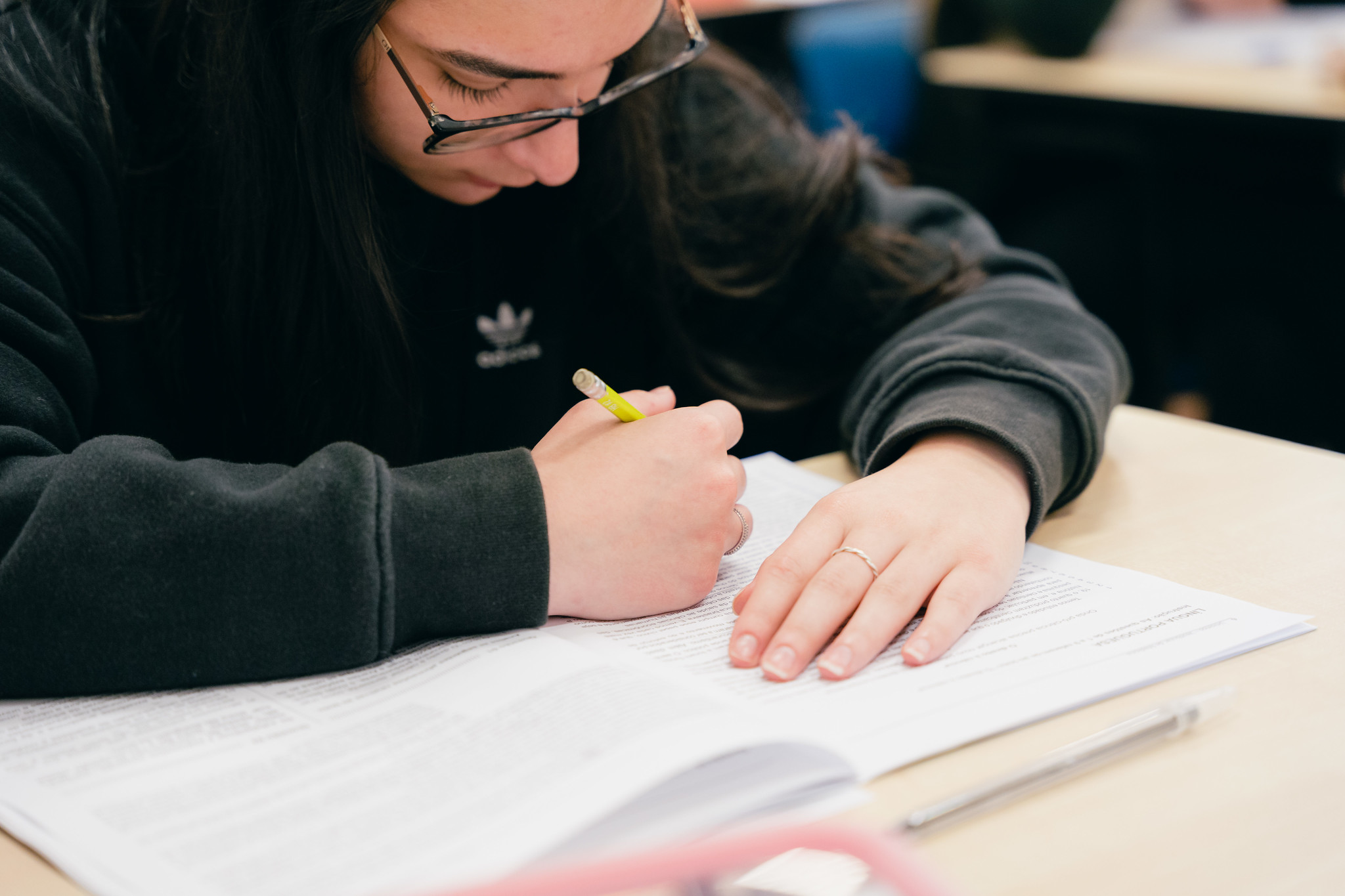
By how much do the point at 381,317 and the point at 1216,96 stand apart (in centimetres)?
167

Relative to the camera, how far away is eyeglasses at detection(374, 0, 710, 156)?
0.75 meters

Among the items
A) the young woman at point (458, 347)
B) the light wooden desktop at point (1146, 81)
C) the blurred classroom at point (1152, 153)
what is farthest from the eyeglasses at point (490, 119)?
the light wooden desktop at point (1146, 81)

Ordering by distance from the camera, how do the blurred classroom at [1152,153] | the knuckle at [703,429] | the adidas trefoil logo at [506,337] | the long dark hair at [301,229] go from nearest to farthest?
the knuckle at [703,429] → the long dark hair at [301,229] → the adidas trefoil logo at [506,337] → the blurred classroom at [1152,153]

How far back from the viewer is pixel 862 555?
2.05 feet

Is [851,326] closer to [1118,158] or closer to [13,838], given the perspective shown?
A: [13,838]

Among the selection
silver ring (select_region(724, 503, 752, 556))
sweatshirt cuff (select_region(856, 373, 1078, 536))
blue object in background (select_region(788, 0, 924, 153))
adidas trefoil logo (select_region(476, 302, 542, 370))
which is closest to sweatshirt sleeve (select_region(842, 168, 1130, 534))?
sweatshirt cuff (select_region(856, 373, 1078, 536))

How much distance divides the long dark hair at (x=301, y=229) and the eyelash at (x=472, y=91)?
0.21 feet

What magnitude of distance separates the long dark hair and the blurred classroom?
3.38ft

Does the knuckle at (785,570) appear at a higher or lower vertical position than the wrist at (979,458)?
Answer: higher

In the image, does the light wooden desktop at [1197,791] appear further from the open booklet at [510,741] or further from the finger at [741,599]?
the finger at [741,599]

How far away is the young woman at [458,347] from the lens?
56cm

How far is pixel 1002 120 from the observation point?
2449 millimetres

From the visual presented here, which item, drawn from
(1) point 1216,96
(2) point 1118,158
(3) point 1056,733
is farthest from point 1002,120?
(3) point 1056,733

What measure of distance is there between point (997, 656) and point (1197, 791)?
128mm
